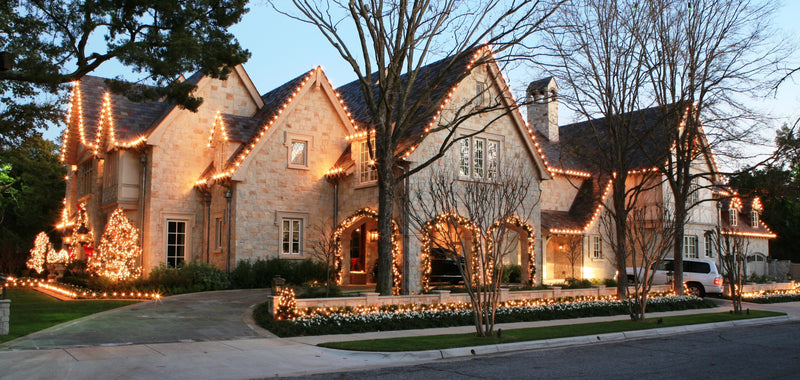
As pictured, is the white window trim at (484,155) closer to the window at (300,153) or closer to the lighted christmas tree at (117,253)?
the window at (300,153)

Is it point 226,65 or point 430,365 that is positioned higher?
point 226,65

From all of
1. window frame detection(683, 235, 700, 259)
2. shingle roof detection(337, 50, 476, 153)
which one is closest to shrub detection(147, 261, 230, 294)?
shingle roof detection(337, 50, 476, 153)

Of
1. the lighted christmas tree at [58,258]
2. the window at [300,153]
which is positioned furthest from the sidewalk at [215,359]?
the lighted christmas tree at [58,258]

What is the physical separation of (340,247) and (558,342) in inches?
506

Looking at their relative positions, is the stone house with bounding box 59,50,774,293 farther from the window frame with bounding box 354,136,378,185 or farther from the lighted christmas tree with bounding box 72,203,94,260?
the lighted christmas tree with bounding box 72,203,94,260

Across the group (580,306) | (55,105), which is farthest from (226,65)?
(580,306)

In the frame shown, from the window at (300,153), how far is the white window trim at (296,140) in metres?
0.08

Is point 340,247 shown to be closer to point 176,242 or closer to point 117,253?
point 176,242

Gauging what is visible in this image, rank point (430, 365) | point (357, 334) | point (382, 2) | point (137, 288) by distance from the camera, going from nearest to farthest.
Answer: point (430, 365)
point (357, 334)
point (382, 2)
point (137, 288)

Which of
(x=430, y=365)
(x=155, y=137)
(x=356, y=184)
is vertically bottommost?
(x=430, y=365)

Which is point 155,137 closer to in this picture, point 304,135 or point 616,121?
point 304,135

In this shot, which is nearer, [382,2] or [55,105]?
[382,2]

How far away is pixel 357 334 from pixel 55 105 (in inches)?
536

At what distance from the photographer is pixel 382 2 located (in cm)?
1775
